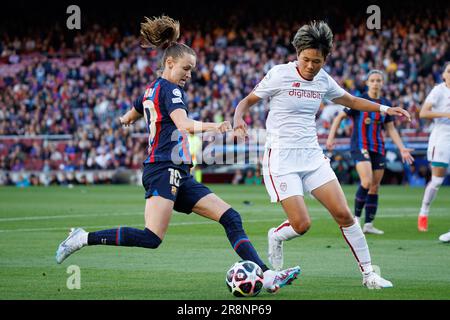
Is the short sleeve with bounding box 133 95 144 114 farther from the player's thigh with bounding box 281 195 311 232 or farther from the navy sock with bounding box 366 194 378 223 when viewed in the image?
the navy sock with bounding box 366 194 378 223

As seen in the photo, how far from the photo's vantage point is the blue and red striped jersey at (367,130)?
13953 mm

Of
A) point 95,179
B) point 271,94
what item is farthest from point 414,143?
point 271,94

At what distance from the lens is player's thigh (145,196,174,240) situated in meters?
7.62

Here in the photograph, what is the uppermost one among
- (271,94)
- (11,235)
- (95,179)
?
(271,94)

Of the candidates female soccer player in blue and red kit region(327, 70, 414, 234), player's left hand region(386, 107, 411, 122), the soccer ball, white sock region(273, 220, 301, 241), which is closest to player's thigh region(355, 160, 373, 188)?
female soccer player in blue and red kit region(327, 70, 414, 234)

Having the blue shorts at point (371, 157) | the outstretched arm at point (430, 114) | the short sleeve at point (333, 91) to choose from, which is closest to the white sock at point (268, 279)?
the short sleeve at point (333, 91)

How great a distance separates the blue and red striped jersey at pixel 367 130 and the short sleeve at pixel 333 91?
551cm

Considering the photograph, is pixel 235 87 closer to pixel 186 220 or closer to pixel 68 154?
pixel 68 154

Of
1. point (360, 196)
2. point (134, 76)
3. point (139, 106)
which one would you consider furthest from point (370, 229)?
point (134, 76)

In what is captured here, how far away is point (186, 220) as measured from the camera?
645 inches

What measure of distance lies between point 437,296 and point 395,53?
28154 mm

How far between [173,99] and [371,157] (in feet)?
23.3

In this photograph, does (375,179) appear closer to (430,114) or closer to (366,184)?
(366,184)

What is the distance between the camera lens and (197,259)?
10125 millimetres
